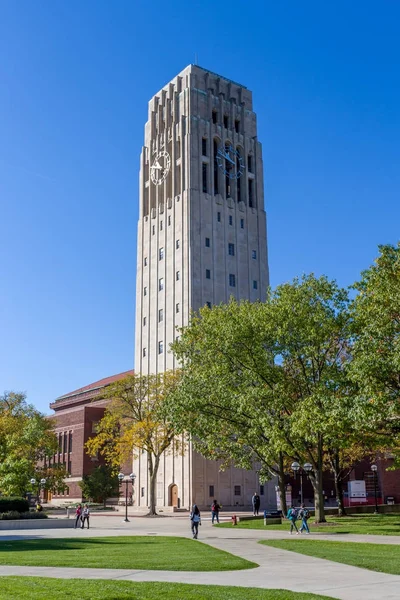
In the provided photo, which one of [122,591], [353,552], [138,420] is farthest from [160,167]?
[122,591]

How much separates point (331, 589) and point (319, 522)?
26015 millimetres

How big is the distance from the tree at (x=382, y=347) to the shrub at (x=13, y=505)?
2768cm

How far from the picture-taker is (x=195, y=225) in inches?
3017

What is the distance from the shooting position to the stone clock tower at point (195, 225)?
71.6m

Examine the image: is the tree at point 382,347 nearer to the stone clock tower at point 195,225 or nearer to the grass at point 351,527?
the grass at point 351,527

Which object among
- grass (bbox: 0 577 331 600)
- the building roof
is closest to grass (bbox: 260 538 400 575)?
grass (bbox: 0 577 331 600)

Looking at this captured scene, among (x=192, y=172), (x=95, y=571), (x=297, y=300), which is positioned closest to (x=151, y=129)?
(x=192, y=172)

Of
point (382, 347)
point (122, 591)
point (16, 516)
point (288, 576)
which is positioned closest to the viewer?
point (122, 591)

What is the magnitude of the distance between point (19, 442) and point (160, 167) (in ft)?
131

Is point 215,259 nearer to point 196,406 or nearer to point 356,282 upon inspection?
point 196,406

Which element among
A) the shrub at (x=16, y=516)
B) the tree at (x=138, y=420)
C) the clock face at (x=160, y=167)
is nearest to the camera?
the shrub at (x=16, y=516)

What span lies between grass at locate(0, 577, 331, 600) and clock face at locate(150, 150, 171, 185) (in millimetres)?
71678

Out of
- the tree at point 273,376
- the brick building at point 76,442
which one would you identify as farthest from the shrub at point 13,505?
the brick building at point 76,442

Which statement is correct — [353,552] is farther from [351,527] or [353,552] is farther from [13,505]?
[13,505]
